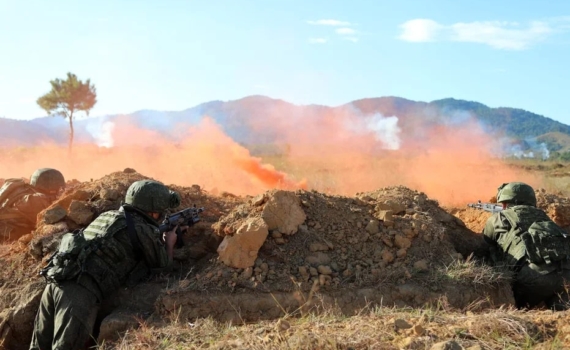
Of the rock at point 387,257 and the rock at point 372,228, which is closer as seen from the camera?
the rock at point 387,257

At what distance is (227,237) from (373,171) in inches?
672

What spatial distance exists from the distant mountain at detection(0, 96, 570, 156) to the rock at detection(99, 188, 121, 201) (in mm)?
25438

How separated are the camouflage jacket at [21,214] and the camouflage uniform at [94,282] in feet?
10.6

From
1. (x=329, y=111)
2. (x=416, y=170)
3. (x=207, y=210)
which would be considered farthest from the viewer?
(x=329, y=111)

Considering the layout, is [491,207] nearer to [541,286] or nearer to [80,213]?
[541,286]

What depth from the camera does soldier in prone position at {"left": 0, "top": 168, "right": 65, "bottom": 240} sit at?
7758 millimetres

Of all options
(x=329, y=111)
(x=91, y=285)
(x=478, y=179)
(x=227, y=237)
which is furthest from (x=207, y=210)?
(x=329, y=111)

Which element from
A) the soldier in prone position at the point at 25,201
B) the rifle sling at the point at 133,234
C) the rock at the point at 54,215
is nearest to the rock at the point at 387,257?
the rifle sling at the point at 133,234

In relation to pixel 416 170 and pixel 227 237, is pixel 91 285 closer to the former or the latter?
pixel 227 237

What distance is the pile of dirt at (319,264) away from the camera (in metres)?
5.22

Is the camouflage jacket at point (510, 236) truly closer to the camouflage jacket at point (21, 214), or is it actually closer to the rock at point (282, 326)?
the rock at point (282, 326)

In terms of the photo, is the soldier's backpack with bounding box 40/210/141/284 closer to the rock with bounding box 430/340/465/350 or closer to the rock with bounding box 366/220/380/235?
the rock with bounding box 366/220/380/235

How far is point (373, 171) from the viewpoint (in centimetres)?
2214

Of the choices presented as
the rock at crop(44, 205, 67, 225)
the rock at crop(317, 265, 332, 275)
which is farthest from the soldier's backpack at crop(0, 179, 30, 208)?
the rock at crop(317, 265, 332, 275)
